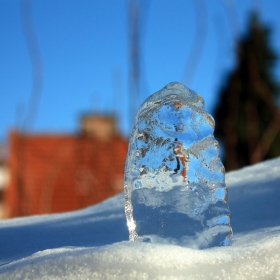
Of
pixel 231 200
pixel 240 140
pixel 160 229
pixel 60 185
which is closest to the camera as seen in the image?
pixel 160 229

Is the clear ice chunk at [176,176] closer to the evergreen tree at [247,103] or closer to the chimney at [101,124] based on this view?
the evergreen tree at [247,103]

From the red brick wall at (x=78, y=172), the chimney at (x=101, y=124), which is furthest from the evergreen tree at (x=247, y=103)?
the red brick wall at (x=78, y=172)

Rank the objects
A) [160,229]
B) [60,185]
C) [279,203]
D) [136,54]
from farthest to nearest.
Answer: [60,185]
[136,54]
[279,203]
[160,229]

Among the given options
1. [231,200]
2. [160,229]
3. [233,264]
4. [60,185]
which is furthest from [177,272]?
[60,185]

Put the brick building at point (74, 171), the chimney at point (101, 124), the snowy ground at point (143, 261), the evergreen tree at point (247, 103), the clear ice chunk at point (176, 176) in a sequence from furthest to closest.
Answer: 1. the chimney at point (101, 124)
2. the evergreen tree at point (247, 103)
3. the brick building at point (74, 171)
4. the clear ice chunk at point (176, 176)
5. the snowy ground at point (143, 261)

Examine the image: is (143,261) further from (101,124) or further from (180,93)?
(101,124)

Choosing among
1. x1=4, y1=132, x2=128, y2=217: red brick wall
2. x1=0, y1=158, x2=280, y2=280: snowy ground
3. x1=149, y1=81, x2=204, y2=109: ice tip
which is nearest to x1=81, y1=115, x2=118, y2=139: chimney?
x1=4, y1=132, x2=128, y2=217: red brick wall

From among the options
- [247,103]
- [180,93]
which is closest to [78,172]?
[247,103]

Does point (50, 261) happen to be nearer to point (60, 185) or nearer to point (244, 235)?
point (244, 235)
